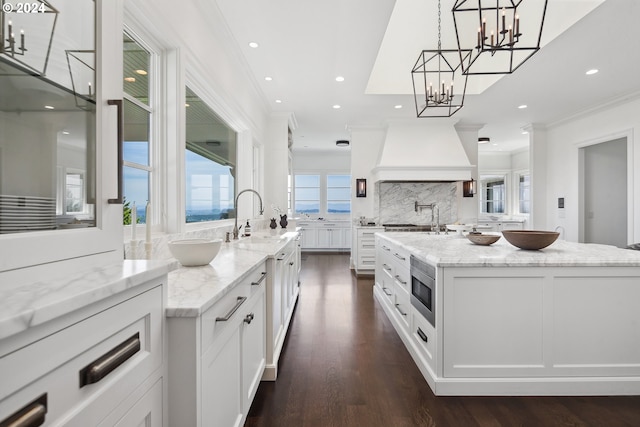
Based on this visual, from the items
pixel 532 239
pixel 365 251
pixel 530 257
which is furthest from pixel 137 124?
pixel 365 251

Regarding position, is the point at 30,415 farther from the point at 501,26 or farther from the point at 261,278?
the point at 501,26

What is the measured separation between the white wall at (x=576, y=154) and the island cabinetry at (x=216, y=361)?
5.74m

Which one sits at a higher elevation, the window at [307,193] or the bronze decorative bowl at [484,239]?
the window at [307,193]

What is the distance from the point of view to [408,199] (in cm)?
639

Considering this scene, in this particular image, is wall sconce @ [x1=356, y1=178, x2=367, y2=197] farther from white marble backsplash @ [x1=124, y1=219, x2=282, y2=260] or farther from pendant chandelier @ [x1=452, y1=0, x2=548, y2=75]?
white marble backsplash @ [x1=124, y1=219, x2=282, y2=260]

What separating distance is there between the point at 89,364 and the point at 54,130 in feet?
1.96

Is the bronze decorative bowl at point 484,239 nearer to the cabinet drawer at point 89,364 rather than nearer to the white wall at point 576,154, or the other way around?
the cabinet drawer at point 89,364

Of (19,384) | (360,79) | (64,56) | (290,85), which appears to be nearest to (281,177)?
(290,85)

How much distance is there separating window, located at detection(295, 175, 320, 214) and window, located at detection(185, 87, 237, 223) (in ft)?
17.0

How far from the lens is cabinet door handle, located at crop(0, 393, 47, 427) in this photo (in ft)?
1.63

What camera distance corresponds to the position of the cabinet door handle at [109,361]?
66cm

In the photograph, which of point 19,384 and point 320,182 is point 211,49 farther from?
point 320,182

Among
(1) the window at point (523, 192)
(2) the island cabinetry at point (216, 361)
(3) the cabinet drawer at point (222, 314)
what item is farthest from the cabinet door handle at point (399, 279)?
(1) the window at point (523, 192)

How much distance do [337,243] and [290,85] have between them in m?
5.25
